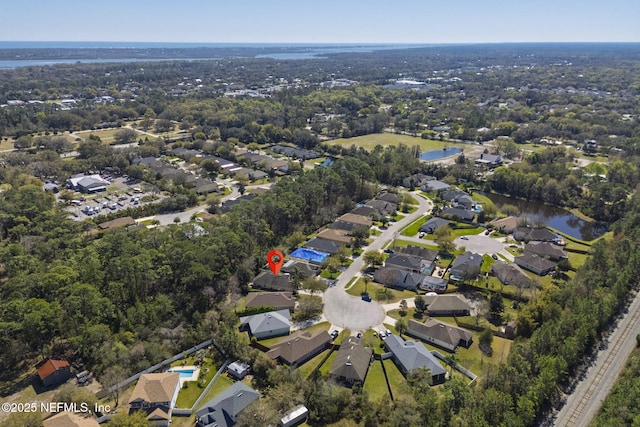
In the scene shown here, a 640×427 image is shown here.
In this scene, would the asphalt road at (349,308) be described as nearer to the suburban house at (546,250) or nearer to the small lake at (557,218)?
the suburban house at (546,250)

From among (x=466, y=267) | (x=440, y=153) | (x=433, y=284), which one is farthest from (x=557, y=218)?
(x=440, y=153)

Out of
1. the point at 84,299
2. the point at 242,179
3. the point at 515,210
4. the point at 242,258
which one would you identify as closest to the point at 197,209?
the point at 242,179

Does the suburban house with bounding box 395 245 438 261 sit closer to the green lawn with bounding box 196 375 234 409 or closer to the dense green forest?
the dense green forest

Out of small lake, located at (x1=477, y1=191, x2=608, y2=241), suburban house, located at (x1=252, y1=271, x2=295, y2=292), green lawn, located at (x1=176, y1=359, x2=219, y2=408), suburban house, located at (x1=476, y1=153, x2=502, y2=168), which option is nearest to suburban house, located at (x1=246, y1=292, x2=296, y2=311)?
suburban house, located at (x1=252, y1=271, x2=295, y2=292)

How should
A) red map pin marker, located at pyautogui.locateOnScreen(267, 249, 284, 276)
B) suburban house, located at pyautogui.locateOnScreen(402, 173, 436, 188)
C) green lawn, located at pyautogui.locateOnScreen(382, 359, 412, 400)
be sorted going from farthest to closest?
suburban house, located at pyautogui.locateOnScreen(402, 173, 436, 188)
red map pin marker, located at pyautogui.locateOnScreen(267, 249, 284, 276)
green lawn, located at pyautogui.locateOnScreen(382, 359, 412, 400)

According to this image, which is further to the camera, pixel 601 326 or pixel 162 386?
pixel 601 326

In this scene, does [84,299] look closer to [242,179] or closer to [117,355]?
[117,355]
